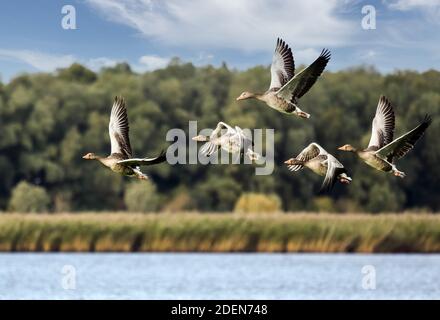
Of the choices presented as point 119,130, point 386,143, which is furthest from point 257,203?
point 119,130

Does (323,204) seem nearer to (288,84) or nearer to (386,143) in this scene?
(386,143)

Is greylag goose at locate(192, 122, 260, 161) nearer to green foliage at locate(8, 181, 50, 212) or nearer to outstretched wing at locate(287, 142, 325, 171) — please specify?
outstretched wing at locate(287, 142, 325, 171)

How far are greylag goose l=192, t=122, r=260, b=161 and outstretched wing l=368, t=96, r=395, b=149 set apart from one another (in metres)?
1.75

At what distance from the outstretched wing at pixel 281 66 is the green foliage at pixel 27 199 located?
147ft

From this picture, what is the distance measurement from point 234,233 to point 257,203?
57.0 ft

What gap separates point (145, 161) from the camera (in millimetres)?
10930

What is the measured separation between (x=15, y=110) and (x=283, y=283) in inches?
1378

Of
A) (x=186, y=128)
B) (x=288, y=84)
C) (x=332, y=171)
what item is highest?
(x=288, y=84)

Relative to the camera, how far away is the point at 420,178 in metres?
66.3

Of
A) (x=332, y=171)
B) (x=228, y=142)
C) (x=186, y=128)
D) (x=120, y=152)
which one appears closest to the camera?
(x=228, y=142)

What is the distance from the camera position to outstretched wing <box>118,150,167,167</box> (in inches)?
426

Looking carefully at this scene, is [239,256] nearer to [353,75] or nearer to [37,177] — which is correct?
[37,177]

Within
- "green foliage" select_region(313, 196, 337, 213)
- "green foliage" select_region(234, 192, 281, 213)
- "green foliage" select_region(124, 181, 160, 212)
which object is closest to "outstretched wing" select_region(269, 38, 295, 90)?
"green foliage" select_region(234, 192, 281, 213)
